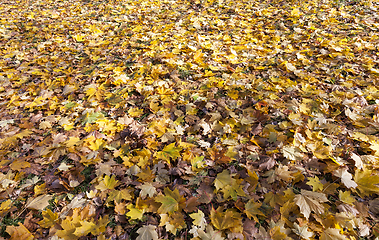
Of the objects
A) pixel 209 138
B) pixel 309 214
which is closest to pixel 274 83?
pixel 209 138

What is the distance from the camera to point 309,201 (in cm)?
159

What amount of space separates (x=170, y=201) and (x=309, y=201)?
1124 millimetres

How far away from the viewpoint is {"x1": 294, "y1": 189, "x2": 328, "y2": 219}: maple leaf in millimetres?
1539

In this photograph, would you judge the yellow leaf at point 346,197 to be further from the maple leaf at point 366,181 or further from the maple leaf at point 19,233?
the maple leaf at point 19,233

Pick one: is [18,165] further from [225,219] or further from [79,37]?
[79,37]

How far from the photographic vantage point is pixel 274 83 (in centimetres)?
283

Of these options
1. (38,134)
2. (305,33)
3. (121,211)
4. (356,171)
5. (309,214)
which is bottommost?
(38,134)

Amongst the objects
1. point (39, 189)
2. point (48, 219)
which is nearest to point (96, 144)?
point (39, 189)

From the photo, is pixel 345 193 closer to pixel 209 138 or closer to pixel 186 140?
pixel 209 138

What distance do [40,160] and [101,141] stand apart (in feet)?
2.15

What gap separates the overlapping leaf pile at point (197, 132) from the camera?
161 cm

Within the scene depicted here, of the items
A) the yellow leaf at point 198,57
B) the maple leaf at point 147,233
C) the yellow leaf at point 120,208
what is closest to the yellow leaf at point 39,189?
the yellow leaf at point 120,208

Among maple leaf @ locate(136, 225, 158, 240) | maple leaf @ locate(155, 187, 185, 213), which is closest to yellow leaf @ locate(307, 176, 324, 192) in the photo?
maple leaf @ locate(155, 187, 185, 213)

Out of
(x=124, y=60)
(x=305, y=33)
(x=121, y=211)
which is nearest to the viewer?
(x=121, y=211)
